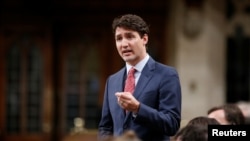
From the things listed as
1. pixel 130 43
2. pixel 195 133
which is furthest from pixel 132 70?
pixel 195 133

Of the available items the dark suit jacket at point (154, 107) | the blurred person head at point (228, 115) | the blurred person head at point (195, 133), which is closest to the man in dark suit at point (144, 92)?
the dark suit jacket at point (154, 107)

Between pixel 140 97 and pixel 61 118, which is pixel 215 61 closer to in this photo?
pixel 61 118

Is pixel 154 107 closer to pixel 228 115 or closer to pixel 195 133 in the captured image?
pixel 195 133

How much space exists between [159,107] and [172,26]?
16.5 ft

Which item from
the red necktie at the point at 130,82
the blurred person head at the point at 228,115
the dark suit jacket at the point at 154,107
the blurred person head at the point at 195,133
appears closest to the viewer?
the blurred person head at the point at 195,133

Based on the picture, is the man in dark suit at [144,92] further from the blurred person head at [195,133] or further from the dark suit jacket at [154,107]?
the blurred person head at [195,133]

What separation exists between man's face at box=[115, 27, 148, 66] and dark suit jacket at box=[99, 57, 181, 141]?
0.09 m

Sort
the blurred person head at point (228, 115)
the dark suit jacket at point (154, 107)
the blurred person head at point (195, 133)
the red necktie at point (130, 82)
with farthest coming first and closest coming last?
the blurred person head at point (228, 115), the red necktie at point (130, 82), the dark suit jacket at point (154, 107), the blurred person head at point (195, 133)

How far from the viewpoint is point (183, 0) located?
741 centimetres

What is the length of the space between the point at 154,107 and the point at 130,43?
271mm

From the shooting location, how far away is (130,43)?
2561mm

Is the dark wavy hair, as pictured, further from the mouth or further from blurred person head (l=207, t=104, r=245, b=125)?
blurred person head (l=207, t=104, r=245, b=125)

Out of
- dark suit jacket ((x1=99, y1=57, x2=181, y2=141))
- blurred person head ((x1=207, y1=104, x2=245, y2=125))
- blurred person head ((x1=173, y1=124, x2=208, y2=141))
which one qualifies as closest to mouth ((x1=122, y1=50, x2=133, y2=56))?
dark suit jacket ((x1=99, y1=57, x2=181, y2=141))

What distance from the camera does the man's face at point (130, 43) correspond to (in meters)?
2.57
